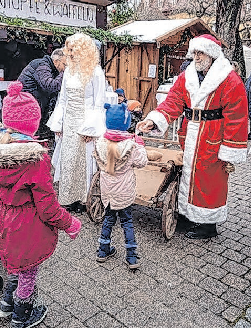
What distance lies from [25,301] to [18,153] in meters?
1.05

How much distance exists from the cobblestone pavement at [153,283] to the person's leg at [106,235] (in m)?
0.09

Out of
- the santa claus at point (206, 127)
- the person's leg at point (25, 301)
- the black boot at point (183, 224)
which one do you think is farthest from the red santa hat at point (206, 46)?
the person's leg at point (25, 301)

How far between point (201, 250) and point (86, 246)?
116cm

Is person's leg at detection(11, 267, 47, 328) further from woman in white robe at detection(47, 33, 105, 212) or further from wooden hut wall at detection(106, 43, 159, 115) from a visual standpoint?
wooden hut wall at detection(106, 43, 159, 115)

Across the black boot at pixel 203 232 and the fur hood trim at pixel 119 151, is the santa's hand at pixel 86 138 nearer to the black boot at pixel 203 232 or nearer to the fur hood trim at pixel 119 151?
the fur hood trim at pixel 119 151

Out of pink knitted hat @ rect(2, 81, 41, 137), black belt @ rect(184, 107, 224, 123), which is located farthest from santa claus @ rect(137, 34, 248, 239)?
pink knitted hat @ rect(2, 81, 41, 137)

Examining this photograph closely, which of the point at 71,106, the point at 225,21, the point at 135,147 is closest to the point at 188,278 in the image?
the point at 135,147

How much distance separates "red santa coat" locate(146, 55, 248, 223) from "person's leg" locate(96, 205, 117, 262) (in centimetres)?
97

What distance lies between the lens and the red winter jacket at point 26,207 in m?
2.30

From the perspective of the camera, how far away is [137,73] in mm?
11039

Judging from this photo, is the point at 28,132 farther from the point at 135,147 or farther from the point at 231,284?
the point at 231,284

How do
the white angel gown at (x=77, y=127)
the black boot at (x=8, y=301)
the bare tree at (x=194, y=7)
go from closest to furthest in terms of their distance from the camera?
the black boot at (x=8, y=301) < the white angel gown at (x=77, y=127) < the bare tree at (x=194, y=7)

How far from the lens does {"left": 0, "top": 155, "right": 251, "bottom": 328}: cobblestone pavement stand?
2.89 m

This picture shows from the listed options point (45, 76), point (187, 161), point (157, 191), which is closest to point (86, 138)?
point (157, 191)
